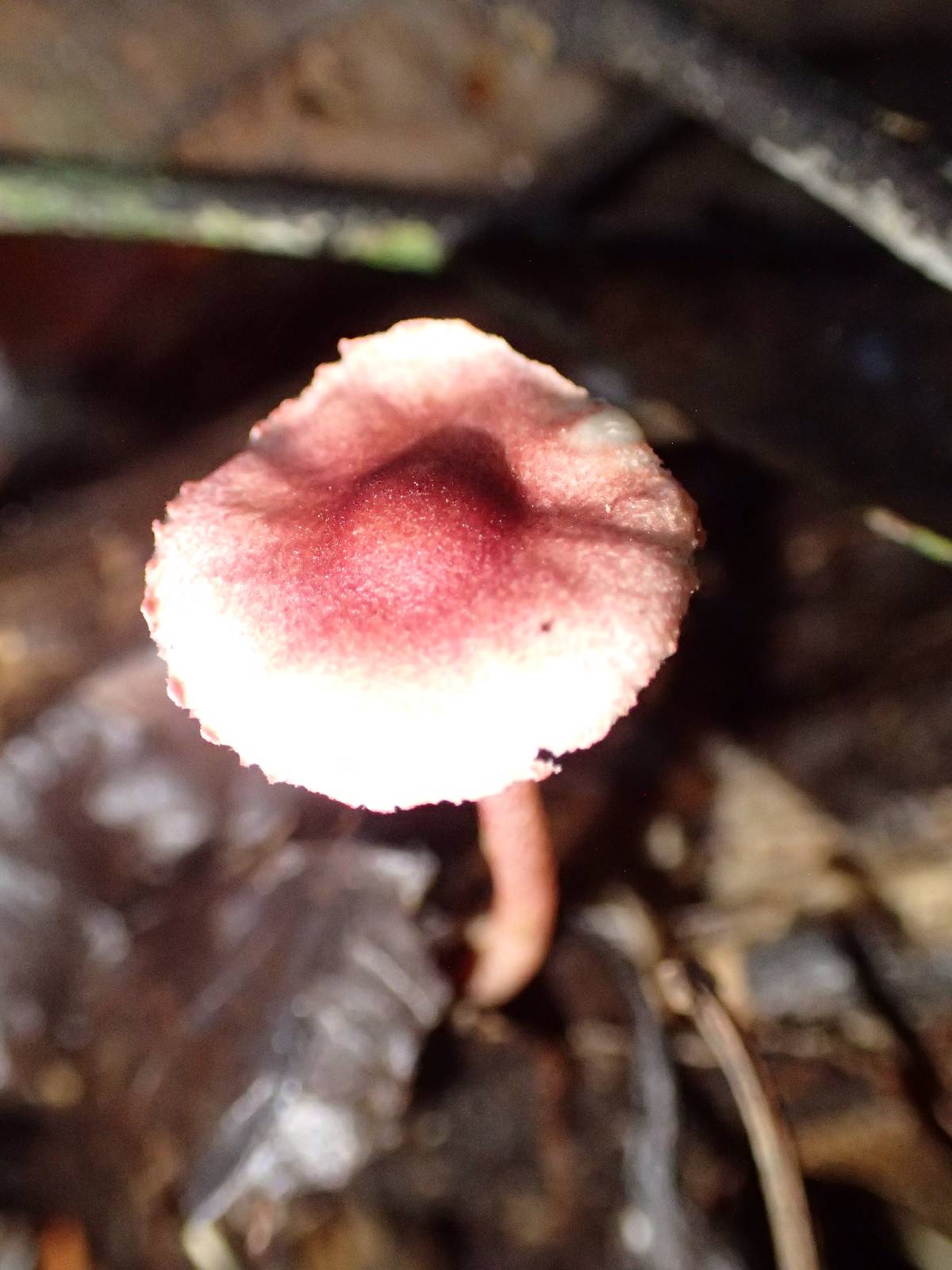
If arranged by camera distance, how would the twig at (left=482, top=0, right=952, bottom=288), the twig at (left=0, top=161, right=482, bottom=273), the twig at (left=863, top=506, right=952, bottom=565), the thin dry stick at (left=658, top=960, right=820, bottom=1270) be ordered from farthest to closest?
the twig at (left=0, top=161, right=482, bottom=273) → the twig at (left=863, top=506, right=952, bottom=565) → the twig at (left=482, top=0, right=952, bottom=288) → the thin dry stick at (left=658, top=960, right=820, bottom=1270)

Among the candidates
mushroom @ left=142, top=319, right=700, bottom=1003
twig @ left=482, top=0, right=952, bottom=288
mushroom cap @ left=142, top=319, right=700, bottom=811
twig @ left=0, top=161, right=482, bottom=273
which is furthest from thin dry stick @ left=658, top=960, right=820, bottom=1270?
twig @ left=0, top=161, right=482, bottom=273

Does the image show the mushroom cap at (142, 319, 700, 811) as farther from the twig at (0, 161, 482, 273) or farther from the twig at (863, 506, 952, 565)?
the twig at (0, 161, 482, 273)

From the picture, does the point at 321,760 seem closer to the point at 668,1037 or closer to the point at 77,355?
the point at 668,1037

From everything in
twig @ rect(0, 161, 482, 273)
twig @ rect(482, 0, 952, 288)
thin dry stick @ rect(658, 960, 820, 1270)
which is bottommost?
thin dry stick @ rect(658, 960, 820, 1270)

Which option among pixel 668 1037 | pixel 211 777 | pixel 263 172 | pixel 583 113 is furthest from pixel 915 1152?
pixel 583 113

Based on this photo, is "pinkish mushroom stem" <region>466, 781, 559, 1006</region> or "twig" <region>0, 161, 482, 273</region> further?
"twig" <region>0, 161, 482, 273</region>

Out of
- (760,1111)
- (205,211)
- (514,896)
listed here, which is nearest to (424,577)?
(514,896)

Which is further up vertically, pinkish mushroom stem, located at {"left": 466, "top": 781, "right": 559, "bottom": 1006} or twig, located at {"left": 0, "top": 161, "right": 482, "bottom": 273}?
twig, located at {"left": 0, "top": 161, "right": 482, "bottom": 273}
